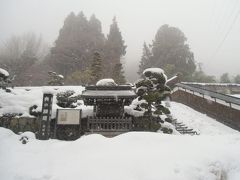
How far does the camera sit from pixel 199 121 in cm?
1653

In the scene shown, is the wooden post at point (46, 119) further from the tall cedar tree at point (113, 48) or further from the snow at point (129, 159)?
the tall cedar tree at point (113, 48)

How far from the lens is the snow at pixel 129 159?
5.88 meters

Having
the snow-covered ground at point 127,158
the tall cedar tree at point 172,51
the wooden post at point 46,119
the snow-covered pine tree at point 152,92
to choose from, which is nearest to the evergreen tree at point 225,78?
the tall cedar tree at point 172,51

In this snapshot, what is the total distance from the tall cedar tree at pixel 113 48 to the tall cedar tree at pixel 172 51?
19.8 ft

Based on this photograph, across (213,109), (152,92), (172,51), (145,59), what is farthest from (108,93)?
(145,59)

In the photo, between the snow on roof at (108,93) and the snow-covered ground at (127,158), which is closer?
the snow-covered ground at (127,158)

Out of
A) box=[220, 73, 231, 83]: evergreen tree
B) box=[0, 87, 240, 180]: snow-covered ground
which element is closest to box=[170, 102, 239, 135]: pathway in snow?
box=[0, 87, 240, 180]: snow-covered ground

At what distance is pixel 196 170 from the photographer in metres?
5.93

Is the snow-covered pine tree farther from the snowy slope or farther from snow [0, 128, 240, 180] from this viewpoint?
snow [0, 128, 240, 180]

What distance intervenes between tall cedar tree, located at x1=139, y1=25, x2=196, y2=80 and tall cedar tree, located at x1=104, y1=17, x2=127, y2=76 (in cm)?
602

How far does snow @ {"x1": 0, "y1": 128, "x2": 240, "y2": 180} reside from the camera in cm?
588

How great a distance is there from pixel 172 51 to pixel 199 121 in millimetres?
26333

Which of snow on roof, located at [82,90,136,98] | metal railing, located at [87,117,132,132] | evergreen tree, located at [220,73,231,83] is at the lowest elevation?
metal railing, located at [87,117,132,132]

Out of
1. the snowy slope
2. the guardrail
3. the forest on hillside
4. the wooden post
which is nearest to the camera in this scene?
the wooden post
